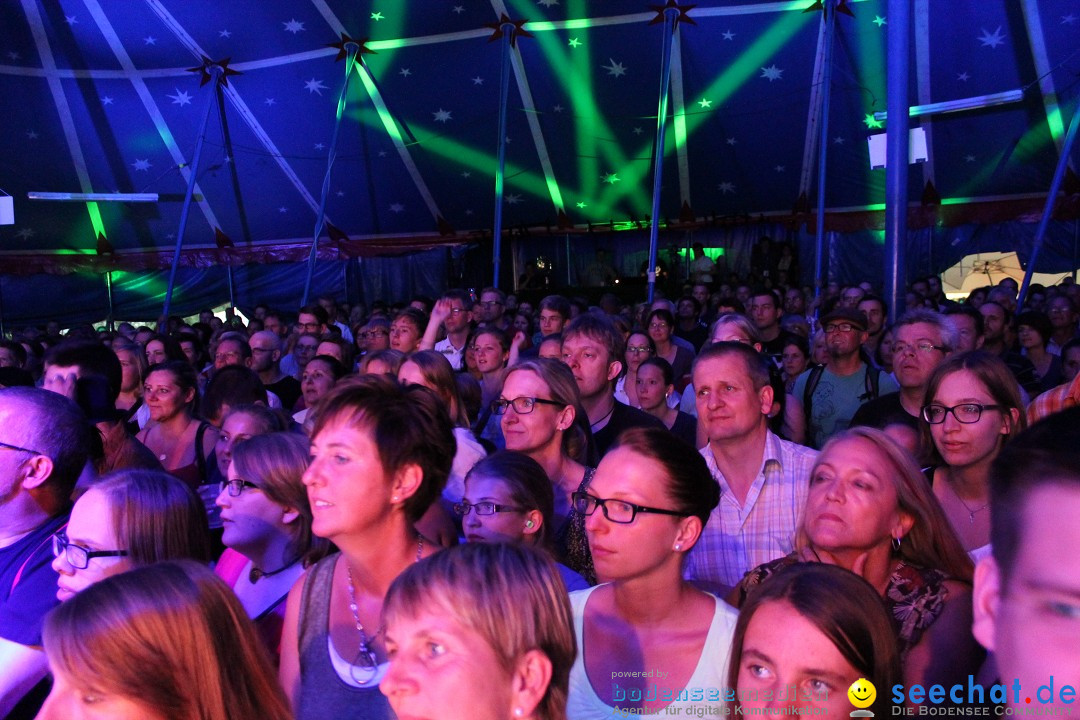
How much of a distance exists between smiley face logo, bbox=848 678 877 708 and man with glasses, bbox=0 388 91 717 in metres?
1.85

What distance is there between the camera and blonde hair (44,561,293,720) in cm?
144

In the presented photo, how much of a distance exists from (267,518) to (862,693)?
175 centimetres

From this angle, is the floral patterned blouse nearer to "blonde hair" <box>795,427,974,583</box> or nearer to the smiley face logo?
"blonde hair" <box>795,427,974,583</box>

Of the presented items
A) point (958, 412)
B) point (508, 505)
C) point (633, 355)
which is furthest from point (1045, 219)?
point (508, 505)

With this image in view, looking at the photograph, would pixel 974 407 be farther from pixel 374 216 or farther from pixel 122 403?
Answer: pixel 374 216

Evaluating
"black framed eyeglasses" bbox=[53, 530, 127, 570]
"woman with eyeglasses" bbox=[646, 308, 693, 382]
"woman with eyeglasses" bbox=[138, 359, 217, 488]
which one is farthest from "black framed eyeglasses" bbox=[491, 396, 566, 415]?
"woman with eyeglasses" bbox=[646, 308, 693, 382]

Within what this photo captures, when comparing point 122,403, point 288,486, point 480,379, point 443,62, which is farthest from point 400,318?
point 443,62

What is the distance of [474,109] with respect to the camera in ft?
47.1

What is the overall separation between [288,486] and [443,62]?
40.0ft

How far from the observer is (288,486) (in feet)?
8.63

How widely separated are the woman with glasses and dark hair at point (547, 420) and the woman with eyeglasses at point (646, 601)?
969 mm

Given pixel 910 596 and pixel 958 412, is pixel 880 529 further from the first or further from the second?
pixel 958 412

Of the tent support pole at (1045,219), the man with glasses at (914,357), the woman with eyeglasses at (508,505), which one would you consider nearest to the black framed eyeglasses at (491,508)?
the woman with eyeglasses at (508,505)

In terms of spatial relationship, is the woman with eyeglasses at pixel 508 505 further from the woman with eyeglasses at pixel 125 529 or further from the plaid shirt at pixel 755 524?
the woman with eyeglasses at pixel 125 529
